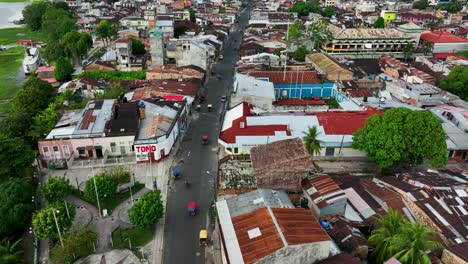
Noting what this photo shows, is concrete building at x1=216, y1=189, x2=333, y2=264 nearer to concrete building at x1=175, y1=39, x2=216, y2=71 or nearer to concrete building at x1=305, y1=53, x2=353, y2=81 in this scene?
concrete building at x1=305, y1=53, x2=353, y2=81

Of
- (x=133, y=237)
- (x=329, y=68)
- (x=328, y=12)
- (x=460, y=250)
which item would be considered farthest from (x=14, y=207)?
(x=328, y=12)

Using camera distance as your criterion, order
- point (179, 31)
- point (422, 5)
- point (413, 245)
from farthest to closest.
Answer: point (422, 5) → point (179, 31) → point (413, 245)

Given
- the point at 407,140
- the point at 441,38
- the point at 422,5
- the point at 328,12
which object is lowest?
the point at 407,140

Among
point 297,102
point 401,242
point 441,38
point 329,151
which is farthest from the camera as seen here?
point 441,38

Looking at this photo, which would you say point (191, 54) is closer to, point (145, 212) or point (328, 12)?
point (145, 212)

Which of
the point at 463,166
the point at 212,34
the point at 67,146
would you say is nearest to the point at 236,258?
the point at 67,146

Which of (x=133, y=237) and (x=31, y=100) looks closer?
(x=133, y=237)

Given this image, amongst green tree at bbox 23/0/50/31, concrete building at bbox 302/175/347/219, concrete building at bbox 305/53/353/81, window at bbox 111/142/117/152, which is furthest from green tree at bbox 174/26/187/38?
concrete building at bbox 302/175/347/219
